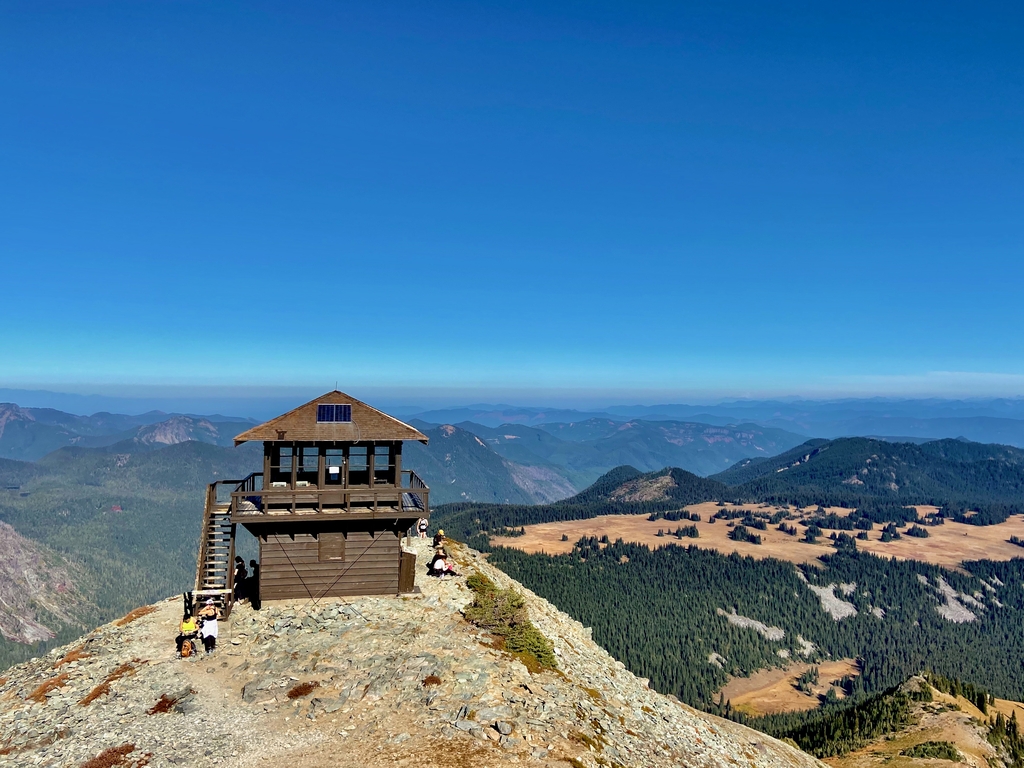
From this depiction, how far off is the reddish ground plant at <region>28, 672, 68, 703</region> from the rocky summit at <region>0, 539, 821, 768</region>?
0.32 feet

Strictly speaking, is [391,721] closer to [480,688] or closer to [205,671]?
[480,688]

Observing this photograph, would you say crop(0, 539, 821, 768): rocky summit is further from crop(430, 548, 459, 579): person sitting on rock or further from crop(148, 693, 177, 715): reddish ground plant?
crop(430, 548, 459, 579): person sitting on rock

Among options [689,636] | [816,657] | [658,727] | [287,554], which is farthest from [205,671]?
[816,657]

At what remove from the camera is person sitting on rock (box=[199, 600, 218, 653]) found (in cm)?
3111

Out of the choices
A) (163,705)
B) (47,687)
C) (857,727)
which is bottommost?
(857,727)

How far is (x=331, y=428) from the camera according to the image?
36469 mm

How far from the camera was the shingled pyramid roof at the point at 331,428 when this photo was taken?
3553 cm

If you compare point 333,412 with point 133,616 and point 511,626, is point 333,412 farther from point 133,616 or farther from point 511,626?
point 133,616

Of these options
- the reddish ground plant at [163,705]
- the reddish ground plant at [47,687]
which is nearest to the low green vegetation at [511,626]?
the reddish ground plant at [163,705]

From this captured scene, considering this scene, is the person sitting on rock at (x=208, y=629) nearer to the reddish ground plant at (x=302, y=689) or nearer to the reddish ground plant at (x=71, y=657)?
the reddish ground plant at (x=71, y=657)

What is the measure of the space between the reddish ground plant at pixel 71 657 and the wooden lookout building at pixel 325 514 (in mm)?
6065

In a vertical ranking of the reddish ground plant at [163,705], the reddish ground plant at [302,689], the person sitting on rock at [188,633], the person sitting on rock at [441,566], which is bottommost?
the reddish ground plant at [163,705]

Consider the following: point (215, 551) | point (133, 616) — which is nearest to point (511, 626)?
point (215, 551)

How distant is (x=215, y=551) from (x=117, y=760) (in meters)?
17.7
